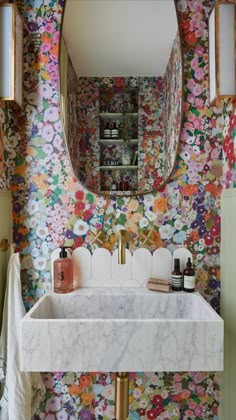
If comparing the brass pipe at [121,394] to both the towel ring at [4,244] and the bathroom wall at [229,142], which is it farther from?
the bathroom wall at [229,142]

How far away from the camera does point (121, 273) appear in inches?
60.1

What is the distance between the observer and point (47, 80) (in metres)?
1.54

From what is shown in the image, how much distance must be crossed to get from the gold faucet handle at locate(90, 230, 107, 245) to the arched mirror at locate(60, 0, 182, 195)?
0.63 ft

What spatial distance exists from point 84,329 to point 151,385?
65cm

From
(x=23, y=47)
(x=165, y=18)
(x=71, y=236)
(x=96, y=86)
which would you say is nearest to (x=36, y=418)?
(x=71, y=236)

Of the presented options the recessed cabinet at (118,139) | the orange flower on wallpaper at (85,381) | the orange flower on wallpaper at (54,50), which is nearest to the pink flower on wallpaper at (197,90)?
the recessed cabinet at (118,139)

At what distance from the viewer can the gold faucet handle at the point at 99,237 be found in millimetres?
1525

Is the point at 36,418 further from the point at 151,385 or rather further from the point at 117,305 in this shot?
the point at 117,305

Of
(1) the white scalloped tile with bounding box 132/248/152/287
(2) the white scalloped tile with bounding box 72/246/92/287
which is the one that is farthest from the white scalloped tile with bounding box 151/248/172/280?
(2) the white scalloped tile with bounding box 72/246/92/287

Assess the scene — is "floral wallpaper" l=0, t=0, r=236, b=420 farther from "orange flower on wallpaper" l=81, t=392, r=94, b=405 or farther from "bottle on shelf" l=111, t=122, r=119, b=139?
"bottle on shelf" l=111, t=122, r=119, b=139

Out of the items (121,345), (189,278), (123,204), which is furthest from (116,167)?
(121,345)

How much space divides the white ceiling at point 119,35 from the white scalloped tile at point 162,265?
828 millimetres

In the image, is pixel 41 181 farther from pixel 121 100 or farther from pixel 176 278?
pixel 176 278

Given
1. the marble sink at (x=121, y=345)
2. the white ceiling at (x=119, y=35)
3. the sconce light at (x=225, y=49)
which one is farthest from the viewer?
the white ceiling at (x=119, y=35)
